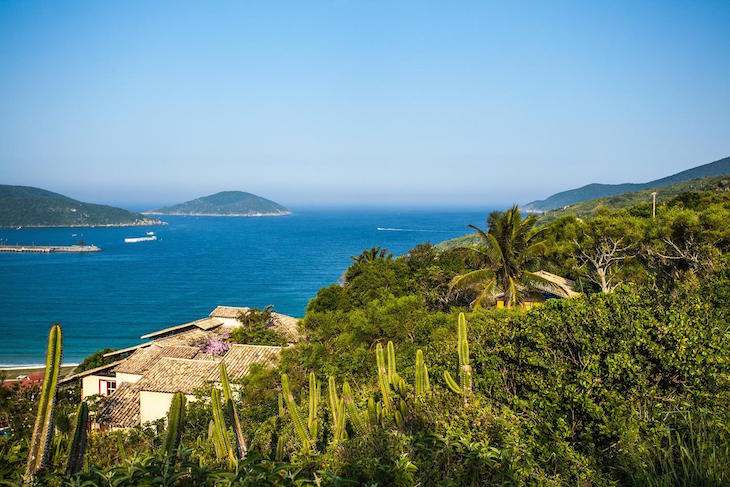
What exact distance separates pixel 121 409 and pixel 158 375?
5.98 ft

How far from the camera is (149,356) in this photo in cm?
2395

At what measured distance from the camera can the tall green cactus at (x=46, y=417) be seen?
12.2 feet

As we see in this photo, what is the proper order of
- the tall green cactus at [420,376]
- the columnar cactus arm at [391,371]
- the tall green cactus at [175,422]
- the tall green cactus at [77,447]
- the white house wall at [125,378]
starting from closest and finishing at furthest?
the tall green cactus at [77,447]
the tall green cactus at [175,422]
the tall green cactus at [420,376]
the columnar cactus arm at [391,371]
the white house wall at [125,378]

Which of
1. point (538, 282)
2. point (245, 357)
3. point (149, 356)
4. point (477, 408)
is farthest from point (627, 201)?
point (477, 408)

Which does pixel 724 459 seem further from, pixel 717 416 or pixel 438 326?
pixel 438 326

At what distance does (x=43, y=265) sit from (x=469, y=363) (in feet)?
356

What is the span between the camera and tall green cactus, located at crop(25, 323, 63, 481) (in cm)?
372

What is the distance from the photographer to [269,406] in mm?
14961

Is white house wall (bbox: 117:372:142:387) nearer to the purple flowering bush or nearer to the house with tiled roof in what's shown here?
the house with tiled roof

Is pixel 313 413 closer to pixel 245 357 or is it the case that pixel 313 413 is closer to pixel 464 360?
pixel 464 360

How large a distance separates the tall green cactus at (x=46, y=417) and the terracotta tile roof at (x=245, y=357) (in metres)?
15.9

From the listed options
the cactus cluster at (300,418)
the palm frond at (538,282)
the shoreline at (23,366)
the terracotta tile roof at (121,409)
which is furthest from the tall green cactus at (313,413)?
the shoreline at (23,366)

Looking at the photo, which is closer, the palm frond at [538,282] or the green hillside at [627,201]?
the palm frond at [538,282]

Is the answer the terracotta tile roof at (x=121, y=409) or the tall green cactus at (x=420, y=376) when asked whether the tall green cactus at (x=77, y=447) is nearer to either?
the tall green cactus at (x=420, y=376)
